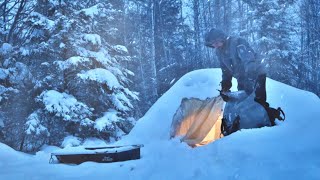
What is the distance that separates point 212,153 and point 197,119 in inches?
87.1

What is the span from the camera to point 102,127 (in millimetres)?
10625

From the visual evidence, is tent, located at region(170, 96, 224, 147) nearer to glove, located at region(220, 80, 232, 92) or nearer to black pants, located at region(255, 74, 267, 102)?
glove, located at region(220, 80, 232, 92)

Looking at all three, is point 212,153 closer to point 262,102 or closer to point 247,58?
point 262,102

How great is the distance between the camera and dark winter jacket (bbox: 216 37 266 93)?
5.28 m

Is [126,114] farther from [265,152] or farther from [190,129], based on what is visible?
[265,152]

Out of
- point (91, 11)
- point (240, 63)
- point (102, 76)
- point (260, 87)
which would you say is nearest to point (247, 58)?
point (240, 63)

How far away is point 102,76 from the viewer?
35.7 feet

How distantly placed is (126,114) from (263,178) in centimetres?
861

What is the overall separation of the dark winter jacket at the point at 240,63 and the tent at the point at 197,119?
57cm

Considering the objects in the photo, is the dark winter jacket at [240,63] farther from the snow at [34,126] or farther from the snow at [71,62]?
the snow at [34,126]

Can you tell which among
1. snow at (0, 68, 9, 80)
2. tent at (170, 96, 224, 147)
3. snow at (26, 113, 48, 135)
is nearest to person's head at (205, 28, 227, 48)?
tent at (170, 96, 224, 147)

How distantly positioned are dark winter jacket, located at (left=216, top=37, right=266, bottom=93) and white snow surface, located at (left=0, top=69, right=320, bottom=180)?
699 millimetres

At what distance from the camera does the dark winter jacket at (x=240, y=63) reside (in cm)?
528

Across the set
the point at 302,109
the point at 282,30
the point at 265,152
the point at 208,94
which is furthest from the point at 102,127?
the point at 282,30
